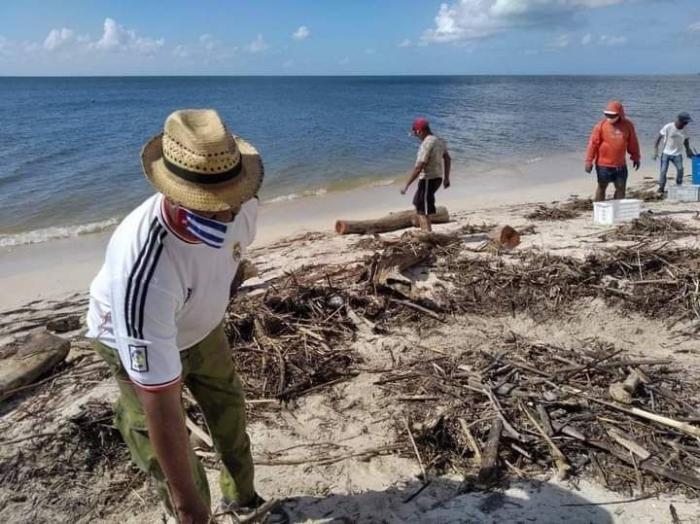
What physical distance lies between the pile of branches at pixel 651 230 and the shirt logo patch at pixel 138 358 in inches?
279

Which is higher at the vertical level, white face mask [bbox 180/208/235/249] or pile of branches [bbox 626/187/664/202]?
white face mask [bbox 180/208/235/249]

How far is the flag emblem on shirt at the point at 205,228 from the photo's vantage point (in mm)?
1902

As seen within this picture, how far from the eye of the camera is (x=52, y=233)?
11.8m

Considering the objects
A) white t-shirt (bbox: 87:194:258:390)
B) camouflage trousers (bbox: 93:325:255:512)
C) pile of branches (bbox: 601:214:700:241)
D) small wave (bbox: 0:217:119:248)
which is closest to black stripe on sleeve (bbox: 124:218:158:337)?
white t-shirt (bbox: 87:194:258:390)

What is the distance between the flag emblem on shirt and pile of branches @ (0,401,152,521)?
2211 mm

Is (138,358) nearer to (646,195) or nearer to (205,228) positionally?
(205,228)

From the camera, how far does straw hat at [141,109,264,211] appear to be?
1.77 m

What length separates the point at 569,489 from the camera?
3211 millimetres

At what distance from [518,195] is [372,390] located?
38.2 ft

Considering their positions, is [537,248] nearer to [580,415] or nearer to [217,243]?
[580,415]

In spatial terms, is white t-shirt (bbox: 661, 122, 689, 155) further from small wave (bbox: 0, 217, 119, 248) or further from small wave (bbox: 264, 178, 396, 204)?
small wave (bbox: 0, 217, 119, 248)

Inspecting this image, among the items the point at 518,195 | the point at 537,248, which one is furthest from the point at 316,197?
the point at 537,248

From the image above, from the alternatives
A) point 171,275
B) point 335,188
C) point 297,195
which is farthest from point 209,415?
point 335,188

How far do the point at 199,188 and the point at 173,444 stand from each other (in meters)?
0.94
